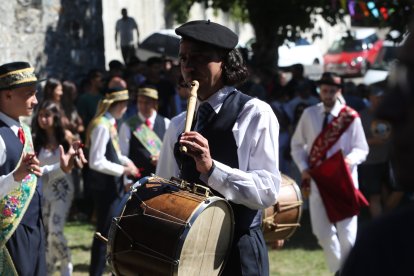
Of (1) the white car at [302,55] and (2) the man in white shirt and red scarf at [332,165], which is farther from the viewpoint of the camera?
(1) the white car at [302,55]

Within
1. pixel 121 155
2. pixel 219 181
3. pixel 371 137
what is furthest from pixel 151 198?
pixel 371 137

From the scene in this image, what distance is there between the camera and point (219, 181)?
356 centimetres

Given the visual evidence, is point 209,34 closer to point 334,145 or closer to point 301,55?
point 334,145

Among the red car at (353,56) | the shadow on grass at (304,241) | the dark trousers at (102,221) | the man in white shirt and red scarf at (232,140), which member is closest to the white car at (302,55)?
the red car at (353,56)

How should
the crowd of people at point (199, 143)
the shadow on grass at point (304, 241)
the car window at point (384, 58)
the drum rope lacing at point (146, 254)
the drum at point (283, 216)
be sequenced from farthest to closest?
the car window at point (384, 58), the shadow on grass at point (304, 241), the drum at point (283, 216), the crowd of people at point (199, 143), the drum rope lacing at point (146, 254)

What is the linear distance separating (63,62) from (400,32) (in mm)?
4693

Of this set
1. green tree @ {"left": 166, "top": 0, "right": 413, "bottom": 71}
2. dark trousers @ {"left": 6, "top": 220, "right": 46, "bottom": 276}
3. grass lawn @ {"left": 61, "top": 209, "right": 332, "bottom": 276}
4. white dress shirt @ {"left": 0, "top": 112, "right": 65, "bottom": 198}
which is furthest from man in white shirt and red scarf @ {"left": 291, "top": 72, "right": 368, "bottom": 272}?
green tree @ {"left": 166, "top": 0, "right": 413, "bottom": 71}

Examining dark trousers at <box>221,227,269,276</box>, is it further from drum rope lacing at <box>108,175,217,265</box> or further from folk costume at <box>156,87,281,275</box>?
drum rope lacing at <box>108,175,217,265</box>

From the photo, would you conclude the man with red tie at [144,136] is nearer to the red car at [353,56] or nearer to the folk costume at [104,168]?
the folk costume at [104,168]

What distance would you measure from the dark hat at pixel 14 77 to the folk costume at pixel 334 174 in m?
3.10

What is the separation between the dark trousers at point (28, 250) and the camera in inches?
194

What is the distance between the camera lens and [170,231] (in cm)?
349

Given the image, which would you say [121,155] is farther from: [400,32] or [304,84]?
[400,32]

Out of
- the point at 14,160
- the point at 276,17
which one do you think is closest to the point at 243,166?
the point at 14,160
